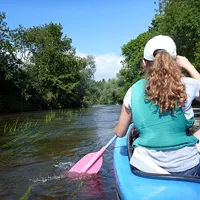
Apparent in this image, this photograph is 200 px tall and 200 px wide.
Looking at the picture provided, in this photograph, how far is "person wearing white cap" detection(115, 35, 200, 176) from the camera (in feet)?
6.47

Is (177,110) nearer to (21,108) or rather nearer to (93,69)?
(21,108)

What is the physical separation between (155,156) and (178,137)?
212 mm

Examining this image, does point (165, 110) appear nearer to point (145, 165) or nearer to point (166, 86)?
point (166, 86)

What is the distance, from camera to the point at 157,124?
6.59 ft

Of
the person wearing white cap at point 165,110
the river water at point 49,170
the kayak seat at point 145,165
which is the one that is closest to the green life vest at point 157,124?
the person wearing white cap at point 165,110

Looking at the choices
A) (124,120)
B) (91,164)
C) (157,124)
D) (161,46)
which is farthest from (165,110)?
(91,164)

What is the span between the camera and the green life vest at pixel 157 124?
199 centimetres

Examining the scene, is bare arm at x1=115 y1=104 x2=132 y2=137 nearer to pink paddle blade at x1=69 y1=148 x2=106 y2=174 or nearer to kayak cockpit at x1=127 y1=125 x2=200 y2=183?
kayak cockpit at x1=127 y1=125 x2=200 y2=183

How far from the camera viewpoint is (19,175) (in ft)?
15.9

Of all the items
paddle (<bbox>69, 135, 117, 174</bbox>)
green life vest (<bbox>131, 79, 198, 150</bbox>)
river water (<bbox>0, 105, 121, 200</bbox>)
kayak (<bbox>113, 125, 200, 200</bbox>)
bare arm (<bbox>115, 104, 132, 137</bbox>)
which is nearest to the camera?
kayak (<bbox>113, 125, 200, 200</bbox>)

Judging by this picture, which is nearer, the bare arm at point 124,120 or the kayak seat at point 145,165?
the kayak seat at point 145,165

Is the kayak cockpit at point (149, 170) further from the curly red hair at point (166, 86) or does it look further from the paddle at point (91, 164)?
the paddle at point (91, 164)

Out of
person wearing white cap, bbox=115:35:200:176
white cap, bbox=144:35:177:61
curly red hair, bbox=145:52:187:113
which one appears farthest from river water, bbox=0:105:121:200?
white cap, bbox=144:35:177:61

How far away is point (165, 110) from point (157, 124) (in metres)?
0.12
